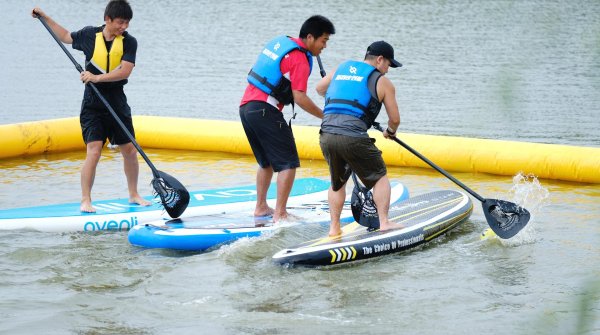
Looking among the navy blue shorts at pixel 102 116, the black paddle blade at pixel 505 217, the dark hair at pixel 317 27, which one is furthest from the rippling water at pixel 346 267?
→ the dark hair at pixel 317 27

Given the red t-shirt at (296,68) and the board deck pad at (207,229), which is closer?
the board deck pad at (207,229)

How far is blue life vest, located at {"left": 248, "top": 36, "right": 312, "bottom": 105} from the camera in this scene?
19.2 ft

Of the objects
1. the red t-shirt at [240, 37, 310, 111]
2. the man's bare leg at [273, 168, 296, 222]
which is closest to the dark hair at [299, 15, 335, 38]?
the red t-shirt at [240, 37, 310, 111]

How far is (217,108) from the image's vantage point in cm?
1495

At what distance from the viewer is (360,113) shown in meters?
5.50

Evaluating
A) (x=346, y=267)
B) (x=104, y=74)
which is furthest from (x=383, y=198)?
(x=104, y=74)

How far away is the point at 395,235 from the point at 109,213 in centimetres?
210

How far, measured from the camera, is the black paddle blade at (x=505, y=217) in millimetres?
5875

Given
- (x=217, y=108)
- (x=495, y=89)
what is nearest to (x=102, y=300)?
(x=495, y=89)

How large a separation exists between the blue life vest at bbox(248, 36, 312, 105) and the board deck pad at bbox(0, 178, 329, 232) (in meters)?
1.08

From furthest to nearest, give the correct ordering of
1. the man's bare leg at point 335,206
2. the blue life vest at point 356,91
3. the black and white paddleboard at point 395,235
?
the man's bare leg at point 335,206
the blue life vest at point 356,91
the black and white paddleboard at point 395,235

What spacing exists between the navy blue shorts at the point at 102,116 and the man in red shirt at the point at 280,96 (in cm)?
98

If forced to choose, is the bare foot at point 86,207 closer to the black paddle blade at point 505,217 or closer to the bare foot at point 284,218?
the bare foot at point 284,218

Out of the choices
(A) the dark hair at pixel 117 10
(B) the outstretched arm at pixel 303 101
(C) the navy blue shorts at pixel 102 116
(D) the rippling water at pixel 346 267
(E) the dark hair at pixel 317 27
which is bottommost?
(D) the rippling water at pixel 346 267
